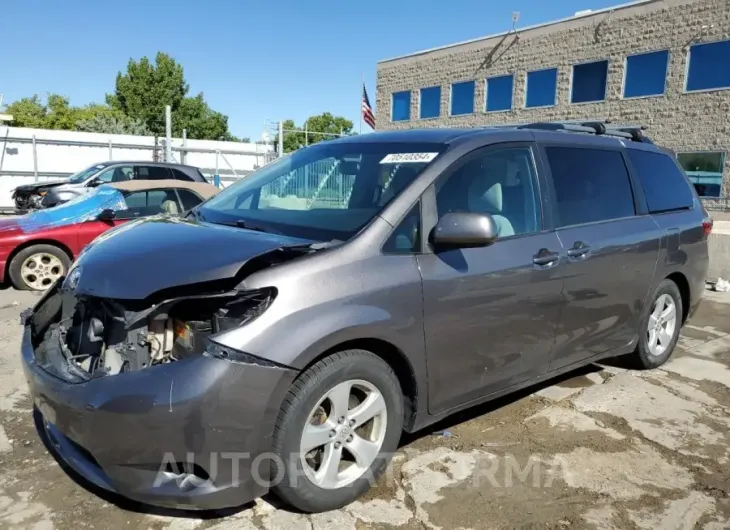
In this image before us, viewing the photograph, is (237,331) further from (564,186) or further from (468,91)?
(468,91)

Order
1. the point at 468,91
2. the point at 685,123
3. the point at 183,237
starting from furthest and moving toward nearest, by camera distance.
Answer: the point at 468,91, the point at 685,123, the point at 183,237

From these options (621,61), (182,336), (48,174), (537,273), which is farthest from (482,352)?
(48,174)

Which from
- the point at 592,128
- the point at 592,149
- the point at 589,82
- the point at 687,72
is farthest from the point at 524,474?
the point at 589,82

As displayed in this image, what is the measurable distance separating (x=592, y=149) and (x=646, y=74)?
737 inches

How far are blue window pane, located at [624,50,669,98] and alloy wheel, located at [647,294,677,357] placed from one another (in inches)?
696

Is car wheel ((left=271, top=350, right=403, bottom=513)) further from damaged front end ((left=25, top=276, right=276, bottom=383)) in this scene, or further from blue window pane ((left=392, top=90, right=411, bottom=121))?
blue window pane ((left=392, top=90, right=411, bottom=121))

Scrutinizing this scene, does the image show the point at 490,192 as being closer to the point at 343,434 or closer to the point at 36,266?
the point at 343,434

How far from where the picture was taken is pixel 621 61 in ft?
67.7

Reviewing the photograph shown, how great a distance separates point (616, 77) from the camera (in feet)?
68.3

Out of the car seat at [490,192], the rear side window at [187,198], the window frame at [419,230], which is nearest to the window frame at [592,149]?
the car seat at [490,192]

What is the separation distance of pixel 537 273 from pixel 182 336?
202cm

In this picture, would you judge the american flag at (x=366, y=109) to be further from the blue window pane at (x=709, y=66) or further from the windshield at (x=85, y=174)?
the windshield at (x=85, y=174)

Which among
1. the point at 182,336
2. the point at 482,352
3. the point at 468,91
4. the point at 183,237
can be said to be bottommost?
the point at 482,352

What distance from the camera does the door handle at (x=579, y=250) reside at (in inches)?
144
